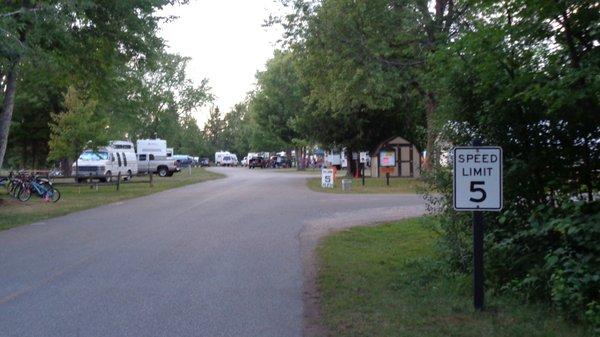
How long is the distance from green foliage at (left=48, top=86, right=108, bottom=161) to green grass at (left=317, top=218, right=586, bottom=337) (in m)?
25.5

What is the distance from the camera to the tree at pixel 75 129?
3403cm

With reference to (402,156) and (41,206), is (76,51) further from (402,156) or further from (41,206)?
(402,156)

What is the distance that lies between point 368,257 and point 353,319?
4.24 meters

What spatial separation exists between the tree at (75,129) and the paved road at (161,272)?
15.7 m

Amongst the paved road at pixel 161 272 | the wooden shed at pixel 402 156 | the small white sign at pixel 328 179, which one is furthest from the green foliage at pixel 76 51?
the wooden shed at pixel 402 156

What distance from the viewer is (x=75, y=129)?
33906 millimetres

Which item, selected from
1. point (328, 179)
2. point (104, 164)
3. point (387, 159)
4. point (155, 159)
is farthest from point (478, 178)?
point (155, 159)

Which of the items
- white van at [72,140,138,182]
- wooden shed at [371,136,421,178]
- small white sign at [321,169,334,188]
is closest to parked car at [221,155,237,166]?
white van at [72,140,138,182]

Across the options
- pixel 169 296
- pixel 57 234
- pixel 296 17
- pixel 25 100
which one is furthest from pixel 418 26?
pixel 25 100

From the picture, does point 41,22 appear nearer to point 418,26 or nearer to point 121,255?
point 121,255

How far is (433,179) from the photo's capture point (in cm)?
890

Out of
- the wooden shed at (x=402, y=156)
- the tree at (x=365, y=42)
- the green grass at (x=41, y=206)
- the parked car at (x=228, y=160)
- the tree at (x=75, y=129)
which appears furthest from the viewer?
the parked car at (x=228, y=160)

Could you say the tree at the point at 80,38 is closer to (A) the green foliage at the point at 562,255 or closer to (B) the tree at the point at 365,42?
(B) the tree at the point at 365,42

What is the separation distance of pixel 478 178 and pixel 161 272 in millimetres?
5039
